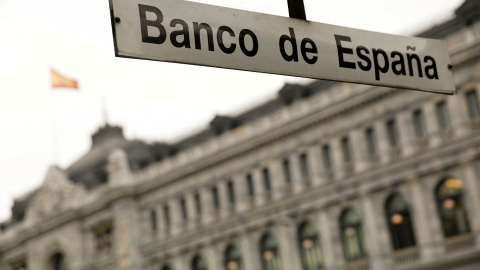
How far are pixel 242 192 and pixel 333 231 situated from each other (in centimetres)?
Answer: 624

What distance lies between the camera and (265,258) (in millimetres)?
→ 41344

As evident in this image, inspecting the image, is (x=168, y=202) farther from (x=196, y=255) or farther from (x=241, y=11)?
(x=241, y=11)

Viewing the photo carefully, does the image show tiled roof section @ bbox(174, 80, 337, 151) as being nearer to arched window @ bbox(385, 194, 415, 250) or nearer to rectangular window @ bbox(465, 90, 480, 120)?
arched window @ bbox(385, 194, 415, 250)

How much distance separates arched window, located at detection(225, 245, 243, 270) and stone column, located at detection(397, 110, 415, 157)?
1136 cm

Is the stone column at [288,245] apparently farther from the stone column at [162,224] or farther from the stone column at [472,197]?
the stone column at [472,197]

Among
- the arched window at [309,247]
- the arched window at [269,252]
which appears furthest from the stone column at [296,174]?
the arched window at [269,252]

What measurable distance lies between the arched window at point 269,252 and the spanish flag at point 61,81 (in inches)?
765

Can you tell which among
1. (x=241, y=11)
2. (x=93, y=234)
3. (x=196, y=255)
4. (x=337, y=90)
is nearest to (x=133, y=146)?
(x=93, y=234)

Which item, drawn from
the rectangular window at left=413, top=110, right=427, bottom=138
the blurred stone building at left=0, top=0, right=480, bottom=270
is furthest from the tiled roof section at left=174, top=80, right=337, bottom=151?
the rectangular window at left=413, top=110, right=427, bottom=138

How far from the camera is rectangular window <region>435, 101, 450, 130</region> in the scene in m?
34.7

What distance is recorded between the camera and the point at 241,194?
139ft

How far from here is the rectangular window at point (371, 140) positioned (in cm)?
3738

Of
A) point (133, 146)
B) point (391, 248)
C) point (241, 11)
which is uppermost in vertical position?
point (133, 146)

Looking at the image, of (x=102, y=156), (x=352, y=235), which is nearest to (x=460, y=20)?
(x=352, y=235)
